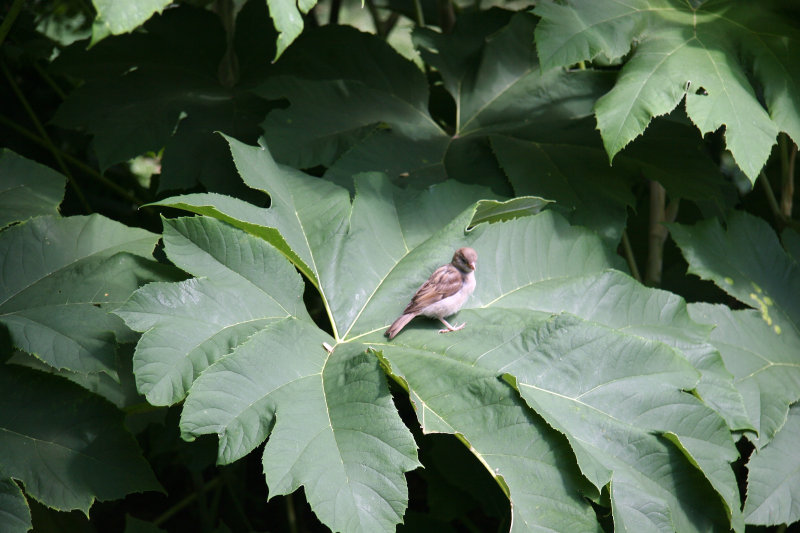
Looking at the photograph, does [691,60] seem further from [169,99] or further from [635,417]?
[169,99]

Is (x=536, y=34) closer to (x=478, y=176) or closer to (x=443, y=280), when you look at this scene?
(x=478, y=176)

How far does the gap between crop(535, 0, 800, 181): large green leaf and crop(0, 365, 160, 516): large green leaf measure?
1.57 meters

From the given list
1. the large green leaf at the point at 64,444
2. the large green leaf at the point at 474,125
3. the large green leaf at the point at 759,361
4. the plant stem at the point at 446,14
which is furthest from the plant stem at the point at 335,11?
the large green leaf at the point at 64,444

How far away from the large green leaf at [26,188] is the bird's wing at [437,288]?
3.77 ft

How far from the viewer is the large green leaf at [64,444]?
1.74 m

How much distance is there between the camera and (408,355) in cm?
192

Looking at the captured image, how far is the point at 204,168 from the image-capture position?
260 centimetres

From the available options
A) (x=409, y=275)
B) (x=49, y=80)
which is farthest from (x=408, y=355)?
(x=49, y=80)

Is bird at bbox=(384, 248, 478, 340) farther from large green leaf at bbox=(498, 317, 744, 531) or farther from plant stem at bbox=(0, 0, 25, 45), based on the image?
plant stem at bbox=(0, 0, 25, 45)

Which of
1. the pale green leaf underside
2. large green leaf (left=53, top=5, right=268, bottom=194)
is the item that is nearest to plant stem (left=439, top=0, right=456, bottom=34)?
large green leaf (left=53, top=5, right=268, bottom=194)

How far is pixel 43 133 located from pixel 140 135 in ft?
2.35

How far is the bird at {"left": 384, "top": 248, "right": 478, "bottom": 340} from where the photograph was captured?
77.5 inches

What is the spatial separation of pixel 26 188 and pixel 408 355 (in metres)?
1.32

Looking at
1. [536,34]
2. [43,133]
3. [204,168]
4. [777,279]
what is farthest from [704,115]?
[43,133]
